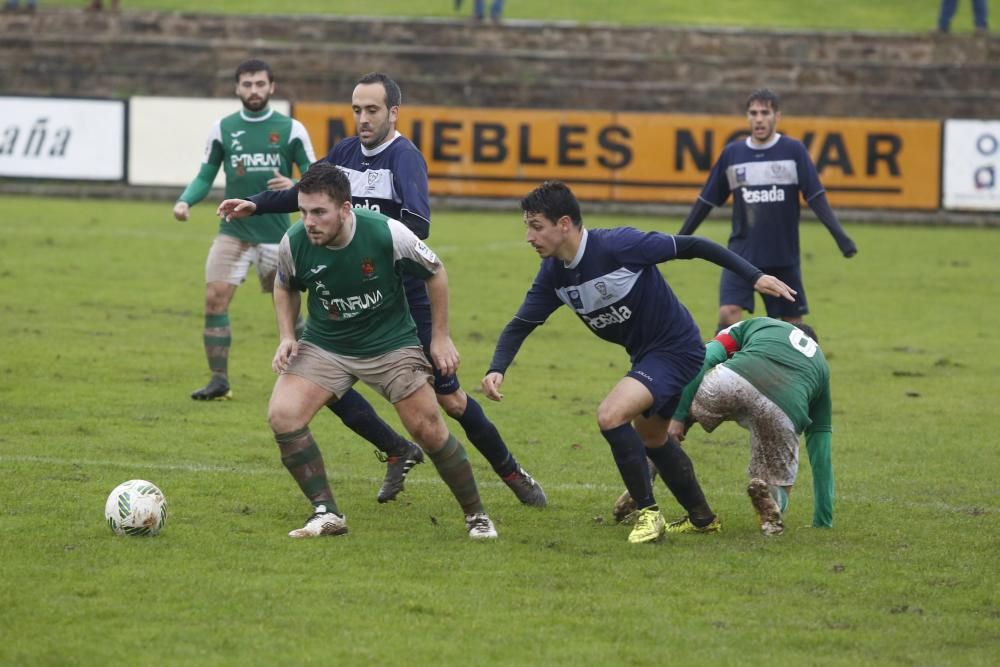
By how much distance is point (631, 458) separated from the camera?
7.46 meters

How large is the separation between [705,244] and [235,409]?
15.5 ft

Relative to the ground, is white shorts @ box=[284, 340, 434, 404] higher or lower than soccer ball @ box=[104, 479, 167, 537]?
higher

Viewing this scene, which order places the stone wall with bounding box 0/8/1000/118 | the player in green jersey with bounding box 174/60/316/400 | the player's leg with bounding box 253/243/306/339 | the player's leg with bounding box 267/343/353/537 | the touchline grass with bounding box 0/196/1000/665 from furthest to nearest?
1. the stone wall with bounding box 0/8/1000/118
2. the player's leg with bounding box 253/243/306/339
3. the player in green jersey with bounding box 174/60/316/400
4. the player's leg with bounding box 267/343/353/537
5. the touchline grass with bounding box 0/196/1000/665

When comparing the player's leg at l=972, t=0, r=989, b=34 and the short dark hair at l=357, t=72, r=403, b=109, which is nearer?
the short dark hair at l=357, t=72, r=403, b=109

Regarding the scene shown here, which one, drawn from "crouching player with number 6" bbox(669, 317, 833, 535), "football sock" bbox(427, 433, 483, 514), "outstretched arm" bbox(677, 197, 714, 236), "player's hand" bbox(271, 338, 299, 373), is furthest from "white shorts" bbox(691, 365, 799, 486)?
"outstretched arm" bbox(677, 197, 714, 236)

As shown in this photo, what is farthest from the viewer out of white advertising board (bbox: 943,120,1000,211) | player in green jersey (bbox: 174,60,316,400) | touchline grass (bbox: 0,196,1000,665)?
white advertising board (bbox: 943,120,1000,211)

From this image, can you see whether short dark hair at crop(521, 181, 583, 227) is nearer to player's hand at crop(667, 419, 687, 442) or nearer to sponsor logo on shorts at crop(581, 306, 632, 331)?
sponsor logo on shorts at crop(581, 306, 632, 331)

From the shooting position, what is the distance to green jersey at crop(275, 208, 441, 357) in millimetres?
7281

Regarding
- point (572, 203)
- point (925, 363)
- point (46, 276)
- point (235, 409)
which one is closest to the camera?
point (572, 203)

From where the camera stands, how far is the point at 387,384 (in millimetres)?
7461

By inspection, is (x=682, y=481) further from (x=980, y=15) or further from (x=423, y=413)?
(x=980, y=15)

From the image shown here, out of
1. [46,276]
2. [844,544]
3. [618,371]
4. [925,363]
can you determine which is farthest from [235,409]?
[46,276]

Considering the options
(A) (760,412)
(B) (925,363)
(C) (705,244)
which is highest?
(C) (705,244)

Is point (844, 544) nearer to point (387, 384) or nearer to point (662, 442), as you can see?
point (662, 442)
